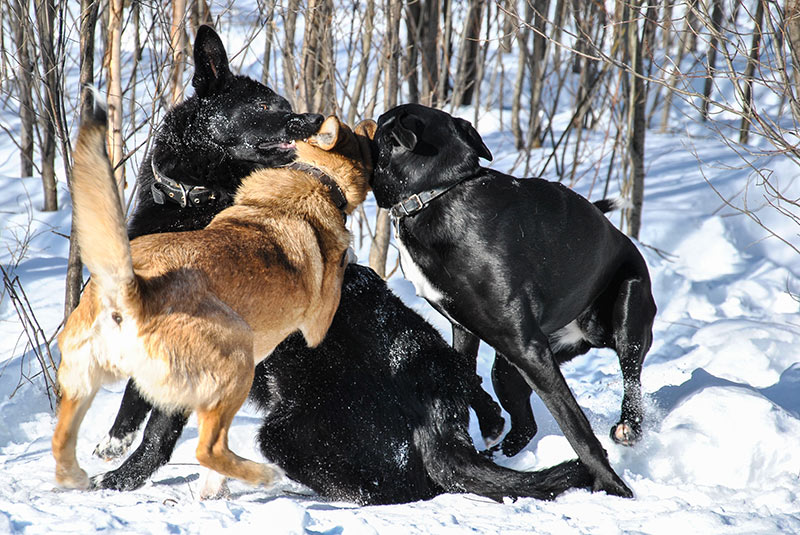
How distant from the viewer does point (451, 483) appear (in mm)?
3348

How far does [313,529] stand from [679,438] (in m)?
1.99

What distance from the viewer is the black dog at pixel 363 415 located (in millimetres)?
3350

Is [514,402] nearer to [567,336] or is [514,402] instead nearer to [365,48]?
[567,336]

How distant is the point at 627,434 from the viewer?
3.56m

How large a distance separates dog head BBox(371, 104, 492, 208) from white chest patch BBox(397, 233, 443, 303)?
9.6 inches

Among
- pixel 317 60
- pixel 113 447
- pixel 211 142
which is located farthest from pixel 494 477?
pixel 317 60

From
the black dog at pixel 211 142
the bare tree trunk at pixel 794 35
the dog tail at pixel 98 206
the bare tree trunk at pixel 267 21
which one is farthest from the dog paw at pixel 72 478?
the bare tree trunk at pixel 794 35

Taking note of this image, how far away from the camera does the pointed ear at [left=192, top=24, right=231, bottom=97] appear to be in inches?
152

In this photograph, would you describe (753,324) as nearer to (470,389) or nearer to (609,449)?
(609,449)

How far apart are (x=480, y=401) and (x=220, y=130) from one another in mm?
1883

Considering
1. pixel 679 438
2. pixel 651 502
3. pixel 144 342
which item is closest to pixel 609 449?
pixel 679 438

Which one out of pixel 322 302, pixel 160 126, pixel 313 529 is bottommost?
pixel 313 529

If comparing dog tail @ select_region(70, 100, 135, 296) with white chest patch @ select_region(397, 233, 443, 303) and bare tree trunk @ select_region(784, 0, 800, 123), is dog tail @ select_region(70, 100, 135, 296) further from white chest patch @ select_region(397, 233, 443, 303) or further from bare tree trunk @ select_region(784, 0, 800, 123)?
bare tree trunk @ select_region(784, 0, 800, 123)

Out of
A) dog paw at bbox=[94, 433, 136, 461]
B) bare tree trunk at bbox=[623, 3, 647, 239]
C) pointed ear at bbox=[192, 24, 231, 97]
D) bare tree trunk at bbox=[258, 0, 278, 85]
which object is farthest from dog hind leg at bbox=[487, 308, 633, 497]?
bare tree trunk at bbox=[623, 3, 647, 239]
